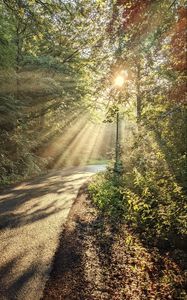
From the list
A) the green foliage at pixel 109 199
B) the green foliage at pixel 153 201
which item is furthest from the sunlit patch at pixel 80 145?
the green foliage at pixel 153 201

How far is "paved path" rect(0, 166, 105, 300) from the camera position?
6.07 metres

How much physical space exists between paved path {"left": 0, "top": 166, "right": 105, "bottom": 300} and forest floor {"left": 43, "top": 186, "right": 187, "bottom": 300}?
26 centimetres

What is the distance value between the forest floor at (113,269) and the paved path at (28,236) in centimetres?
26

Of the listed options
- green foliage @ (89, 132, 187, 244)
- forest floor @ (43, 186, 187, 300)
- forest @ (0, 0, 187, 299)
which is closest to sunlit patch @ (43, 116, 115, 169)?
green foliage @ (89, 132, 187, 244)

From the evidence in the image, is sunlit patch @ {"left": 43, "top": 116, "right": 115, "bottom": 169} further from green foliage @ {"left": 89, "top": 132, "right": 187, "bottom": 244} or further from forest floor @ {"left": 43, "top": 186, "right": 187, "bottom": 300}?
forest floor @ {"left": 43, "top": 186, "right": 187, "bottom": 300}

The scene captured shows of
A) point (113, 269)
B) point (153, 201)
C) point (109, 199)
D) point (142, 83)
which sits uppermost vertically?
point (142, 83)

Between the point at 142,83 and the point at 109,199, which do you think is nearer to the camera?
the point at 142,83

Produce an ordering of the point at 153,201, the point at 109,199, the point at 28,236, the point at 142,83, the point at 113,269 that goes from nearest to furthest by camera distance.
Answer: the point at 113,269
the point at 28,236
the point at 153,201
the point at 142,83
the point at 109,199

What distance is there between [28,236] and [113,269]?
2.80 meters

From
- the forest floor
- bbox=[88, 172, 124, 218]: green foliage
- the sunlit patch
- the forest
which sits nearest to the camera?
the forest floor

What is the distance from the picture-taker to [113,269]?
6816mm

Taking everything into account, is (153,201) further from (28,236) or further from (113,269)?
(28,236)

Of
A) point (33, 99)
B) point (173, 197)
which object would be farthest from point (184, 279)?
point (33, 99)

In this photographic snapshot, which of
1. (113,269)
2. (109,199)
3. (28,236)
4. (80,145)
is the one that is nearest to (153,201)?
(113,269)
